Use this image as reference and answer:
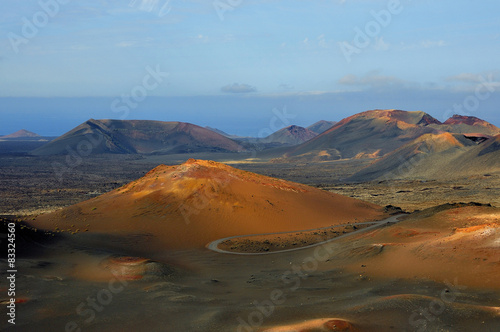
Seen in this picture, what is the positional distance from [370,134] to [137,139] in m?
83.6

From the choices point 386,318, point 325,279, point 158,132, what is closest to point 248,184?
point 325,279

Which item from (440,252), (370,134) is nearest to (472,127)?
(370,134)

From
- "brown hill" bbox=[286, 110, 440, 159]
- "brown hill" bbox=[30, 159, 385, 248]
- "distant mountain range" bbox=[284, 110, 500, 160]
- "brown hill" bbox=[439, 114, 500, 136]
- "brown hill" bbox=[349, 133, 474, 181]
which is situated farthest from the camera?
"brown hill" bbox=[439, 114, 500, 136]

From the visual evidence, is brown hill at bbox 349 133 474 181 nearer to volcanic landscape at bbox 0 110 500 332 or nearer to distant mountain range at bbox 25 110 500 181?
distant mountain range at bbox 25 110 500 181

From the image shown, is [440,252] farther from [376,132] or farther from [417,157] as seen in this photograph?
[376,132]

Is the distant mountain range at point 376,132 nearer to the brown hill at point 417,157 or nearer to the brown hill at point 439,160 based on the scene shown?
the brown hill at point 417,157

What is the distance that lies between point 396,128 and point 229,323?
387 feet

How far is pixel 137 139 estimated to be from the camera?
16400 centimetres

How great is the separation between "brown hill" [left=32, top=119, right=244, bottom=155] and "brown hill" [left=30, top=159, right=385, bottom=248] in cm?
10641

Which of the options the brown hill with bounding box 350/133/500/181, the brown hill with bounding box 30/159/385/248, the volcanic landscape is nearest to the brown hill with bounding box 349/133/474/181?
the brown hill with bounding box 350/133/500/181

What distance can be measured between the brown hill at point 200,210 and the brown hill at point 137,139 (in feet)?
349

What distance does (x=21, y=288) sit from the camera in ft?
49.3

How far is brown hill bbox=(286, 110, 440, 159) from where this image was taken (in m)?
117

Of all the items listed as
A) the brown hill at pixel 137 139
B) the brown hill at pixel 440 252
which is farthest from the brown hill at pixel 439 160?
the brown hill at pixel 137 139
